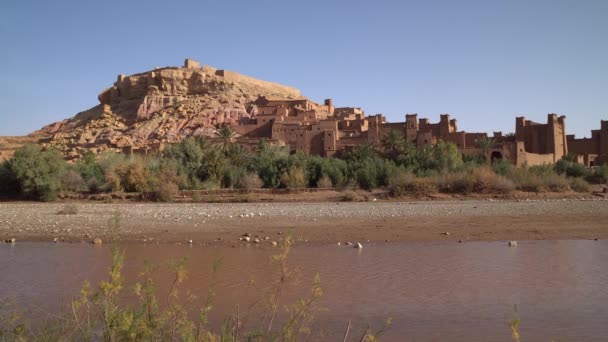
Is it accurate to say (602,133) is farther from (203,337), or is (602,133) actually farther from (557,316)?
(203,337)

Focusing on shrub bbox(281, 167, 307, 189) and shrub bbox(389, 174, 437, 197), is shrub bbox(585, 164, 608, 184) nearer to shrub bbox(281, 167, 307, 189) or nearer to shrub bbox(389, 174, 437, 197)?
shrub bbox(389, 174, 437, 197)

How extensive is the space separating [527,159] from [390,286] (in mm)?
35955

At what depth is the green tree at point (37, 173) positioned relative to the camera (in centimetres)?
2672

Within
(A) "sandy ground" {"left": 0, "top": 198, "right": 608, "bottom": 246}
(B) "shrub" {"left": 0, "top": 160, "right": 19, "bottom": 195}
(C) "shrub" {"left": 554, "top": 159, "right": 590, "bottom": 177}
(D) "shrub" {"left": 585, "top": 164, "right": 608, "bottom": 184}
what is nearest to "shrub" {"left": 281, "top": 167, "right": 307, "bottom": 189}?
(A) "sandy ground" {"left": 0, "top": 198, "right": 608, "bottom": 246}

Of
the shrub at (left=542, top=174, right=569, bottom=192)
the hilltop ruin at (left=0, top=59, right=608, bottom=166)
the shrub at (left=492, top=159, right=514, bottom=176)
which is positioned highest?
the hilltop ruin at (left=0, top=59, right=608, bottom=166)

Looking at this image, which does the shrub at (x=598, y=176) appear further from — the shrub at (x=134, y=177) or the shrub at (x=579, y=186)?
the shrub at (x=134, y=177)

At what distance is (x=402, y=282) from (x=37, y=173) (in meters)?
24.3

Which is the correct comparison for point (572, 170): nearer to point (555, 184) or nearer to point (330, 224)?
point (555, 184)

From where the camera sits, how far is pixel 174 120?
61000 mm

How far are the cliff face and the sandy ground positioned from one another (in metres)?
36.1

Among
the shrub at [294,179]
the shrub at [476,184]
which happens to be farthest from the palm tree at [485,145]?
the shrub at [294,179]

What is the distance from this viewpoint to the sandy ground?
1300 centimetres

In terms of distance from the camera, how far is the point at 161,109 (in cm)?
6669

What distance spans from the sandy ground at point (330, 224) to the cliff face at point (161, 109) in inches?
1423
